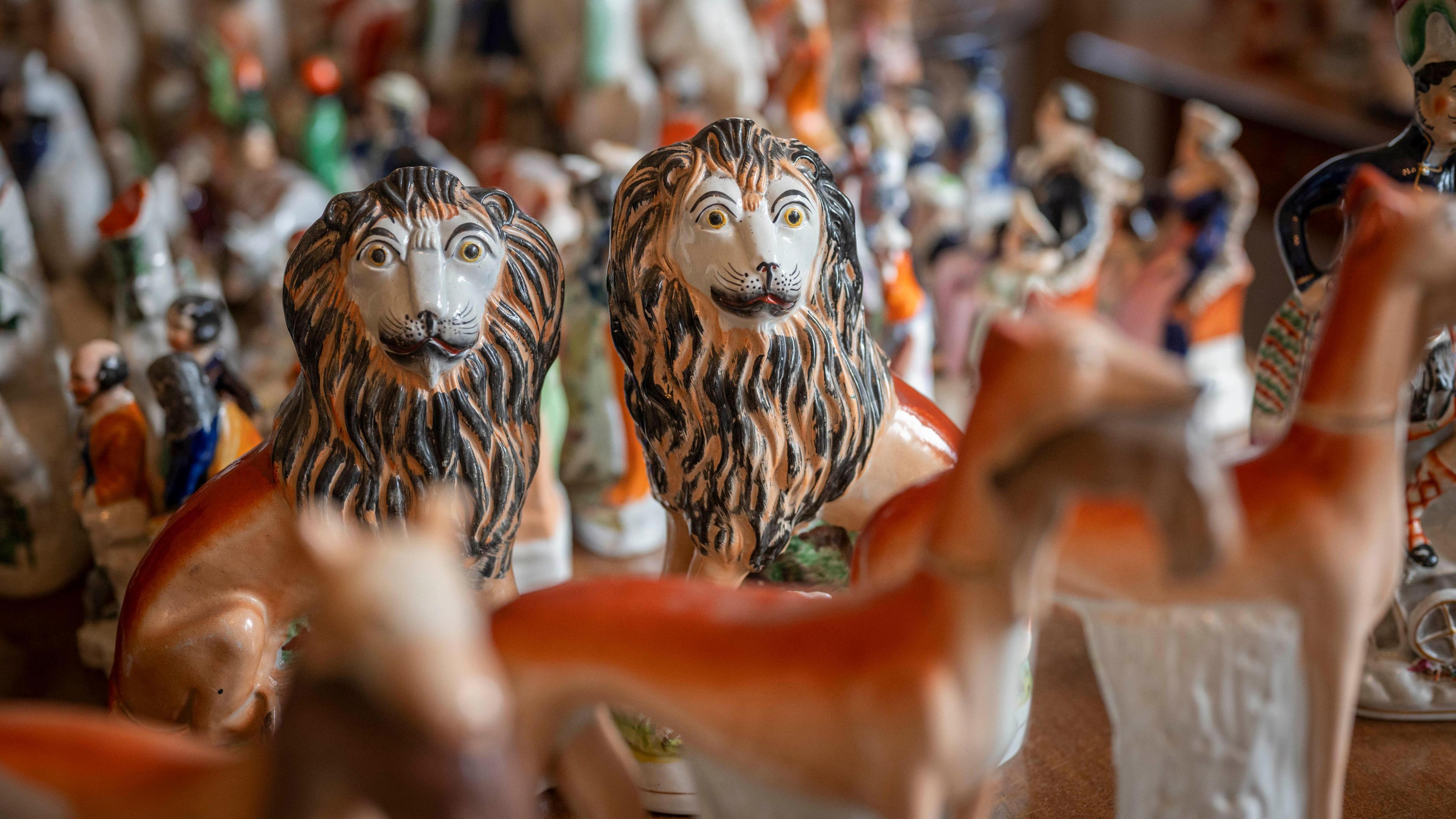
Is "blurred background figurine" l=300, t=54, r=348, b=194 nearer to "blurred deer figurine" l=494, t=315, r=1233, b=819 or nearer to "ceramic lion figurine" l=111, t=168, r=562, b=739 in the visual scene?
"ceramic lion figurine" l=111, t=168, r=562, b=739

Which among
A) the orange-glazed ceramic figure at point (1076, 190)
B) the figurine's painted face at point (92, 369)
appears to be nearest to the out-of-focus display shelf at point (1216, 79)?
the orange-glazed ceramic figure at point (1076, 190)

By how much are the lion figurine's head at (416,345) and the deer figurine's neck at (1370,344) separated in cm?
62

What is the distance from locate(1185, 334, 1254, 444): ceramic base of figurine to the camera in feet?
6.23

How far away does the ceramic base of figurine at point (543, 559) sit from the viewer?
1.55m

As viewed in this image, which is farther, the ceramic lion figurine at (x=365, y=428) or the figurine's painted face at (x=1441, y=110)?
the figurine's painted face at (x=1441, y=110)

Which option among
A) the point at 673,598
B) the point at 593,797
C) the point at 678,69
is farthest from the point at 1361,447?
the point at 678,69

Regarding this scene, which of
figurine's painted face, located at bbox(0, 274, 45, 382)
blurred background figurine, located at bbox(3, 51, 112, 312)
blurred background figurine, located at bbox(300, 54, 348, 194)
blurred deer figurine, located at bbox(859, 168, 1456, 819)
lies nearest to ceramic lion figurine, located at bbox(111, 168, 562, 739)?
blurred deer figurine, located at bbox(859, 168, 1456, 819)

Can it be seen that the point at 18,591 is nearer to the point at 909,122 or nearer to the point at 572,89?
the point at 572,89

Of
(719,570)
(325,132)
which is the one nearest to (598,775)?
(719,570)

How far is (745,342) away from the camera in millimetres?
1122

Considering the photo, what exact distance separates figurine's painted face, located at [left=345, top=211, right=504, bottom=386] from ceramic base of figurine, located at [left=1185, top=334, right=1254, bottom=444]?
3.91ft

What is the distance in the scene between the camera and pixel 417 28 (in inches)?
114

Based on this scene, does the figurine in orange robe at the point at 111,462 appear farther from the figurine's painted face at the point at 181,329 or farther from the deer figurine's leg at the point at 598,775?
the deer figurine's leg at the point at 598,775

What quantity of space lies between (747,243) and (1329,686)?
538 mm
